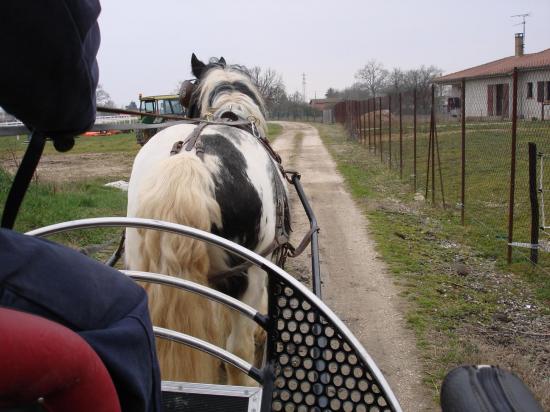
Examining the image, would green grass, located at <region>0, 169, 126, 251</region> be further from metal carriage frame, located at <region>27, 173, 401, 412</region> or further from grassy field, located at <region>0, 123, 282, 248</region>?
metal carriage frame, located at <region>27, 173, 401, 412</region>

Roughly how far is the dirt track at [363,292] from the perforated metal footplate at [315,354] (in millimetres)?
2243

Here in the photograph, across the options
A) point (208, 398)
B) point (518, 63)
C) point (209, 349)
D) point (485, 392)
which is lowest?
point (208, 398)

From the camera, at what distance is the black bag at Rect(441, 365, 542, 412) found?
4.25 ft

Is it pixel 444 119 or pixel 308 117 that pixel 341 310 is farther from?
pixel 308 117

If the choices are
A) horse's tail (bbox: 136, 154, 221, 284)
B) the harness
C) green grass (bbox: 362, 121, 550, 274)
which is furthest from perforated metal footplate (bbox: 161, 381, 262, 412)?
green grass (bbox: 362, 121, 550, 274)

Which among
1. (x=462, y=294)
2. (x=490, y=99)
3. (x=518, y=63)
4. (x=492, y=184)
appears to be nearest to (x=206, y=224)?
(x=462, y=294)

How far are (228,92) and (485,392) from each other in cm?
367

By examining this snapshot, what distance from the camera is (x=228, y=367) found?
3.38 m

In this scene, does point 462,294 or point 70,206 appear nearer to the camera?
point 462,294

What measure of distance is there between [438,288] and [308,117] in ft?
219

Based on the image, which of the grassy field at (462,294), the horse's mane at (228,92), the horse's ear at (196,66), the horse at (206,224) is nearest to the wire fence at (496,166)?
the grassy field at (462,294)

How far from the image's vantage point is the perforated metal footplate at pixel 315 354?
173 cm

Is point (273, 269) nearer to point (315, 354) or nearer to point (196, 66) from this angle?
point (315, 354)

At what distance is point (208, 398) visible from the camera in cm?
184
